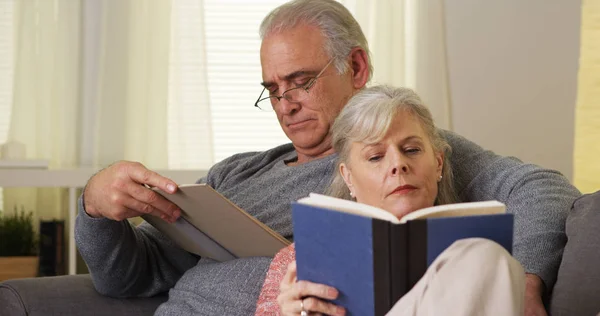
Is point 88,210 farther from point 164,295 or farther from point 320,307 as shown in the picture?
point 320,307

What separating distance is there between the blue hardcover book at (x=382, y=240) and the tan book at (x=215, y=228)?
0.49m

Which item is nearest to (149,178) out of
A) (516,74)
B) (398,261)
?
(398,261)

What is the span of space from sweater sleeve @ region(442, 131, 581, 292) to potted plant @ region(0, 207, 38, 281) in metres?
2.19

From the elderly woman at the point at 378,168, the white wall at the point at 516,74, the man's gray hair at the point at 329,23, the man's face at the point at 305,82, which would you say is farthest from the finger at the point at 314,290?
the white wall at the point at 516,74

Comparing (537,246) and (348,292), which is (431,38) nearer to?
(537,246)

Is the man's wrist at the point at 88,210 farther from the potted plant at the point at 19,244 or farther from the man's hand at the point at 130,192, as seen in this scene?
the potted plant at the point at 19,244

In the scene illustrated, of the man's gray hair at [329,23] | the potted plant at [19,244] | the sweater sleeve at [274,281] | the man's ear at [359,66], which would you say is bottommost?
the potted plant at [19,244]

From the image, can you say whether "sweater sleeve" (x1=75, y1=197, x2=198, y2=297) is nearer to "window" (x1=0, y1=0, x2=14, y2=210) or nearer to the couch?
the couch

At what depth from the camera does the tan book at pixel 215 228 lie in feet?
6.23

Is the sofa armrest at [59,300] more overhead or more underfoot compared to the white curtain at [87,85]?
more underfoot

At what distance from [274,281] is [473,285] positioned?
2.46 feet

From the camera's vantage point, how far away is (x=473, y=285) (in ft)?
4.01

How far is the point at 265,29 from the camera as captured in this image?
2416mm

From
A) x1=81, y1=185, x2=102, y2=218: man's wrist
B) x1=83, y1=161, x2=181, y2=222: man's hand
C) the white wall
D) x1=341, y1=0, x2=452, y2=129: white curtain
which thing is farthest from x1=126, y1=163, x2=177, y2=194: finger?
the white wall
